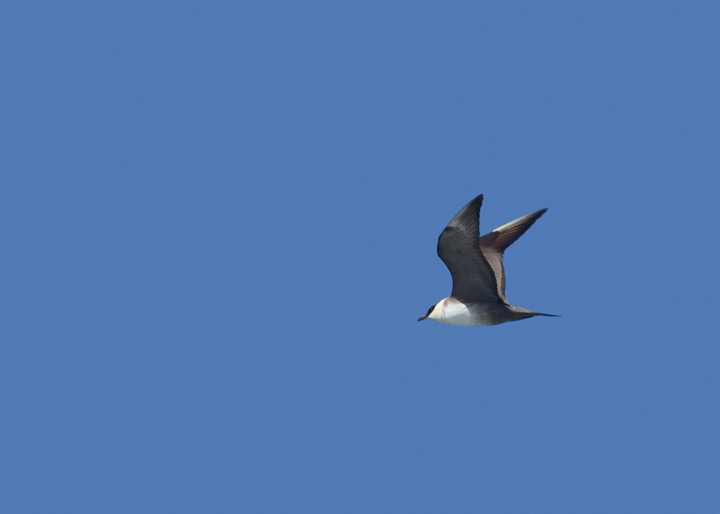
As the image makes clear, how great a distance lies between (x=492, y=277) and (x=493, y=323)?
2.51 ft

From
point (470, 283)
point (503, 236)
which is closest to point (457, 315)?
point (470, 283)

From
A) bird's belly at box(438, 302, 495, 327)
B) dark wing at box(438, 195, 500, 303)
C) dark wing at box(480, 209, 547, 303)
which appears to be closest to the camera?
dark wing at box(438, 195, 500, 303)

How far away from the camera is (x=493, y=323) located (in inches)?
432

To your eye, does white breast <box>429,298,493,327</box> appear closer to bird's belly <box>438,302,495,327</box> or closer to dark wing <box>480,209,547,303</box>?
bird's belly <box>438,302,495,327</box>

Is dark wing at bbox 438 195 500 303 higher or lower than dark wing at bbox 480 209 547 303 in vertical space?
lower

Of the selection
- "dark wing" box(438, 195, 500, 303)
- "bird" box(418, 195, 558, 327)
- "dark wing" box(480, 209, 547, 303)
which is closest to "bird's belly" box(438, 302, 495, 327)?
"bird" box(418, 195, 558, 327)

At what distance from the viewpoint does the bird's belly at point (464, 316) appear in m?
10.9

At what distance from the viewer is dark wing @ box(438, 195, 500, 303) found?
1016 cm

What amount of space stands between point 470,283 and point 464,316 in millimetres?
505

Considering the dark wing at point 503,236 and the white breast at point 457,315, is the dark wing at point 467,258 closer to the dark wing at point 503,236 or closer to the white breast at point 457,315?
the white breast at point 457,315

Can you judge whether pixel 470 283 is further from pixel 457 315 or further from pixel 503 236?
pixel 503 236

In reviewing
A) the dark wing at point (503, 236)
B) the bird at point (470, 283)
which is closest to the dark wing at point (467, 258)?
the bird at point (470, 283)

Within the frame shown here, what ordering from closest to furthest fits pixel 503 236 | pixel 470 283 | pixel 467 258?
pixel 467 258 < pixel 470 283 < pixel 503 236

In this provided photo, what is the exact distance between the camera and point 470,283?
10.8 metres
